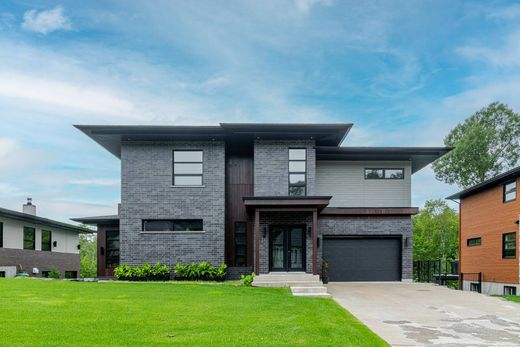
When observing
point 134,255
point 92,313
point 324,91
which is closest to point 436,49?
point 324,91

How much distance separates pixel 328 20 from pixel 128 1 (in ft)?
25.0

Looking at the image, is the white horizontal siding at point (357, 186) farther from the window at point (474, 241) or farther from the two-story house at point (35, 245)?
the two-story house at point (35, 245)

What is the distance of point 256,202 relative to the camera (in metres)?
17.0

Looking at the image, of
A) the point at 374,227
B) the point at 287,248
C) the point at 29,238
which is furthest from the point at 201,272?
the point at 29,238

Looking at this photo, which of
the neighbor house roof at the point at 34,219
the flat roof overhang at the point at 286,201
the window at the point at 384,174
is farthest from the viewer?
the neighbor house roof at the point at 34,219

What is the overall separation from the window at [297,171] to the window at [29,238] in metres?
14.6

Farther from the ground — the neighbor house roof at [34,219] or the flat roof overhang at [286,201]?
the flat roof overhang at [286,201]

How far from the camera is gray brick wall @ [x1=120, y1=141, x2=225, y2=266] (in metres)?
18.8

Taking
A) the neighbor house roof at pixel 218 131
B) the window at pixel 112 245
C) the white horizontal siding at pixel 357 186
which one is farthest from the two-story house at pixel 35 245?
the white horizontal siding at pixel 357 186

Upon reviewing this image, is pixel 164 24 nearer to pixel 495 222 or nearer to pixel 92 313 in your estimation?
pixel 92 313

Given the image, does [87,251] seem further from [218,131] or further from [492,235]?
[492,235]

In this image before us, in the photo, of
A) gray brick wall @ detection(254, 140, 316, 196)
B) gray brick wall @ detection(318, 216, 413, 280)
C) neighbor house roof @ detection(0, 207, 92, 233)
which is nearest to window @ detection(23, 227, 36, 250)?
neighbor house roof @ detection(0, 207, 92, 233)

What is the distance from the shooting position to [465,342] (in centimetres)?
803

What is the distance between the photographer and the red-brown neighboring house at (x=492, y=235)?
18938mm
